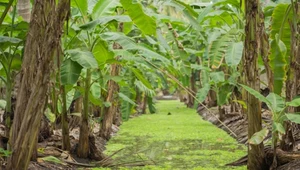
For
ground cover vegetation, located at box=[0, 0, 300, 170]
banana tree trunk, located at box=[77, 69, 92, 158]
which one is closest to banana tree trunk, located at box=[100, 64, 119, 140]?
ground cover vegetation, located at box=[0, 0, 300, 170]

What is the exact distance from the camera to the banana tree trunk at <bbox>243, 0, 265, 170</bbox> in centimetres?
248

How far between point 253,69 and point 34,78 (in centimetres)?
120

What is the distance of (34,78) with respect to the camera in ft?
6.50

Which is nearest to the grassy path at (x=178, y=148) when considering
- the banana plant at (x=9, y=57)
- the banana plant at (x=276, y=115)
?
the banana plant at (x=276, y=115)

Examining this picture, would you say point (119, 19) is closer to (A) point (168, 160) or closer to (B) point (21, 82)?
(B) point (21, 82)

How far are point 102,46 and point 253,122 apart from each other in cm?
112

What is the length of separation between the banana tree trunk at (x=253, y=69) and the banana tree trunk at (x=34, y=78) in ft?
3.49

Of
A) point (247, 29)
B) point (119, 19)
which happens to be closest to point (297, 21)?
point (247, 29)

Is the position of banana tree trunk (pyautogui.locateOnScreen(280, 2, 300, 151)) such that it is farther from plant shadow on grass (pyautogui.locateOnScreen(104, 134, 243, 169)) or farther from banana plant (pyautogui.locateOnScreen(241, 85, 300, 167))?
plant shadow on grass (pyautogui.locateOnScreen(104, 134, 243, 169))

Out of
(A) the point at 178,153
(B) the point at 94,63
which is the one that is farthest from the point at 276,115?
(A) the point at 178,153

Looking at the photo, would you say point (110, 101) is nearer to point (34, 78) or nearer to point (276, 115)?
point (276, 115)

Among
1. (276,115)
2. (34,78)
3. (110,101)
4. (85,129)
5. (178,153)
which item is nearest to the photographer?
(34,78)

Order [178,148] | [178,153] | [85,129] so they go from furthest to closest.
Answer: [178,148], [178,153], [85,129]

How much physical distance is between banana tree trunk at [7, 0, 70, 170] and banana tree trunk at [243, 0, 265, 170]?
1.07 m
